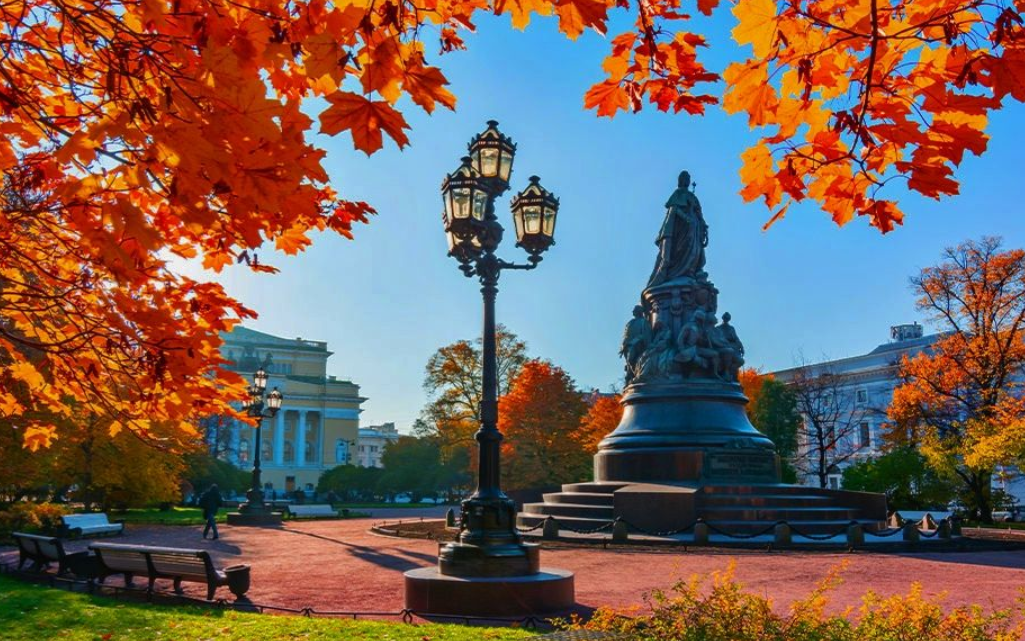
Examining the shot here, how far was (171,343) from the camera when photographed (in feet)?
15.3

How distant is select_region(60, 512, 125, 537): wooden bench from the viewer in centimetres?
2264

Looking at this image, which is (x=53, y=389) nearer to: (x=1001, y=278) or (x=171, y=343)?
(x=171, y=343)

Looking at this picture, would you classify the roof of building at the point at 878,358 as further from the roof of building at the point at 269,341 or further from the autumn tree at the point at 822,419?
the roof of building at the point at 269,341

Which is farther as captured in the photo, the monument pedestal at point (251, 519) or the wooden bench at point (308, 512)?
the wooden bench at point (308, 512)

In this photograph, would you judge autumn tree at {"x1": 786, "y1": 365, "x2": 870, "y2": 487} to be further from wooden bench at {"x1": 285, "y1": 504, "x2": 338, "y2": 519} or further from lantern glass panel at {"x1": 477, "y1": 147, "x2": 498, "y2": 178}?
lantern glass panel at {"x1": 477, "y1": 147, "x2": 498, "y2": 178}

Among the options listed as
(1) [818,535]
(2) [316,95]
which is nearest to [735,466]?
(1) [818,535]

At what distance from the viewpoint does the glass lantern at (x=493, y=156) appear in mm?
10906

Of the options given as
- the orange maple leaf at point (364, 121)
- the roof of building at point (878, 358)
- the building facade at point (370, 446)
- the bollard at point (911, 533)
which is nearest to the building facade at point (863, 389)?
the roof of building at point (878, 358)

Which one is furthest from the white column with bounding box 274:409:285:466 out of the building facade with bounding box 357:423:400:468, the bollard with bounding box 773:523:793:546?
the bollard with bounding box 773:523:793:546

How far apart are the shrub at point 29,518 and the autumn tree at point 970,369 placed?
94.5 feet

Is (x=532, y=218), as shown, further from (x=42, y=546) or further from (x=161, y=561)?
(x=42, y=546)

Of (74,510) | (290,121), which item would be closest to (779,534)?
(290,121)

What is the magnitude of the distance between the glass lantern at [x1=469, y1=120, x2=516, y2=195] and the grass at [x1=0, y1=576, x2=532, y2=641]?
541 centimetres

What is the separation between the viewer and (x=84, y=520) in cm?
2378
